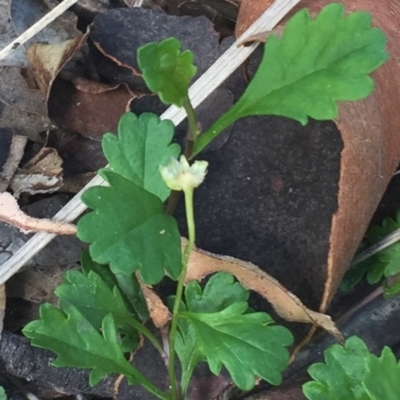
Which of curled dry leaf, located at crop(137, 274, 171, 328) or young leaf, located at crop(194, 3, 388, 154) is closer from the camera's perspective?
young leaf, located at crop(194, 3, 388, 154)

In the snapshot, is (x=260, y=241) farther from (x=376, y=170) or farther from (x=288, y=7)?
(x=288, y=7)

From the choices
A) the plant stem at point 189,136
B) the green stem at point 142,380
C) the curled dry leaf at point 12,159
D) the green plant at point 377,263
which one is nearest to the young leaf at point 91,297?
the green stem at point 142,380

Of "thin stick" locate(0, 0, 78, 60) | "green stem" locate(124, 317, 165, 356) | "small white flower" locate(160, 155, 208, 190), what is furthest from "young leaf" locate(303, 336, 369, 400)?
"thin stick" locate(0, 0, 78, 60)

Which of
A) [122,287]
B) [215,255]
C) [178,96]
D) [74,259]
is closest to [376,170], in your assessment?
[215,255]

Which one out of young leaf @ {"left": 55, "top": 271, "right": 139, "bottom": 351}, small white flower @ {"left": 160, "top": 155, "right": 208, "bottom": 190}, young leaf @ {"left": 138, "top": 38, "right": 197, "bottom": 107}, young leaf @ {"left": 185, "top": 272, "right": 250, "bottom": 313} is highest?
young leaf @ {"left": 138, "top": 38, "right": 197, "bottom": 107}

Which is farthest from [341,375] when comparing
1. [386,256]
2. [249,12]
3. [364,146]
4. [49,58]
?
[49,58]

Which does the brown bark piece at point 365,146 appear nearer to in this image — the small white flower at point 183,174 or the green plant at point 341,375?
the green plant at point 341,375

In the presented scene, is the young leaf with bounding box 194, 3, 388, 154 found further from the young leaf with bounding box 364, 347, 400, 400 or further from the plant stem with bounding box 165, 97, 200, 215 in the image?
the young leaf with bounding box 364, 347, 400, 400
